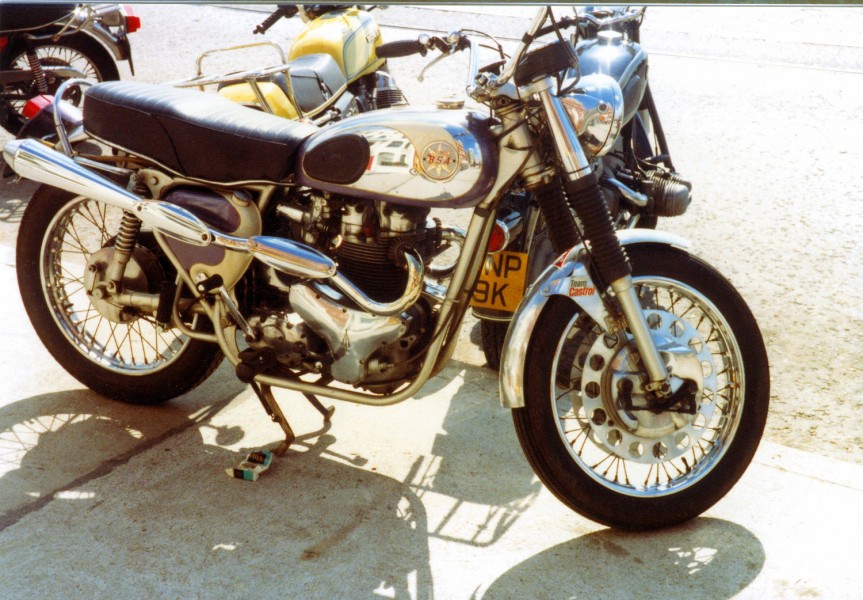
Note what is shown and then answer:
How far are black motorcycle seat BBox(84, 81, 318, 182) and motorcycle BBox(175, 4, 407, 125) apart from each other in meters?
1.35

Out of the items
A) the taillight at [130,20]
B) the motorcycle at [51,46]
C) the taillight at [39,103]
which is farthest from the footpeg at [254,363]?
the taillight at [130,20]

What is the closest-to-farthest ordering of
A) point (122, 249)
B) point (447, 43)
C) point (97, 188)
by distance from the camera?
point (447, 43), point (97, 188), point (122, 249)

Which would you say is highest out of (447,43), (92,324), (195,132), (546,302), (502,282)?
(447,43)

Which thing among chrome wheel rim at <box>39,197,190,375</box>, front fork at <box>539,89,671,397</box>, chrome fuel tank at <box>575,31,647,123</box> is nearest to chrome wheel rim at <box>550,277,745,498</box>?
front fork at <box>539,89,671,397</box>

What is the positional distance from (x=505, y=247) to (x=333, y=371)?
0.79 metres

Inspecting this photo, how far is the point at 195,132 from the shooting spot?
3.01 meters

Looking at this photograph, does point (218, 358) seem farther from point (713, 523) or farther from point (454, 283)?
point (713, 523)

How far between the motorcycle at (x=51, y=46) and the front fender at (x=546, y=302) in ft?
15.7

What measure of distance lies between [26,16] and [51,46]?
274 mm

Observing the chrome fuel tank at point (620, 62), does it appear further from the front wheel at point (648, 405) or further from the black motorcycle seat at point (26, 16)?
the black motorcycle seat at point (26, 16)

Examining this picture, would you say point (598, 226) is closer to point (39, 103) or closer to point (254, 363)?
point (254, 363)

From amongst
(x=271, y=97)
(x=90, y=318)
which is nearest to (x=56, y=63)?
(x=271, y=97)

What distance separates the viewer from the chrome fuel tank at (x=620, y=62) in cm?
420

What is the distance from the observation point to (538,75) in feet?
8.54
